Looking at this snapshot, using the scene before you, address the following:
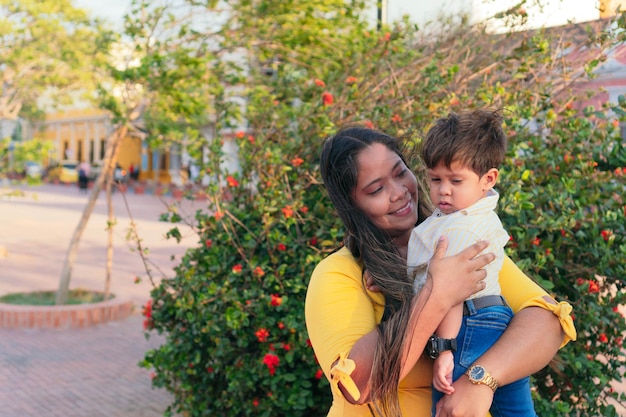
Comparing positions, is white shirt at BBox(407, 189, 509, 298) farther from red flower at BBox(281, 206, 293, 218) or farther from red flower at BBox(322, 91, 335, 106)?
red flower at BBox(322, 91, 335, 106)

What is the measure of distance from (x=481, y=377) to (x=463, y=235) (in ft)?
1.16

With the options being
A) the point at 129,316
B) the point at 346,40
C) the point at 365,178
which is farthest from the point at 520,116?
the point at 129,316

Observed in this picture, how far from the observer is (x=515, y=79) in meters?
4.76

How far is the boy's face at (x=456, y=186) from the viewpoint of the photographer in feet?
6.55

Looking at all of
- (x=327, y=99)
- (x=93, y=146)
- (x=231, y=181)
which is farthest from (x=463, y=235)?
(x=93, y=146)

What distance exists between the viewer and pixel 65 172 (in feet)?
148

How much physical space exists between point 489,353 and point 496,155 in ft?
1.72

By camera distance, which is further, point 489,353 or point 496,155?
point 496,155

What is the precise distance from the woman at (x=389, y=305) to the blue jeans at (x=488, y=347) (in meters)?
0.03

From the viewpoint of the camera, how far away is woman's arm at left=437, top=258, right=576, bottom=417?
1.83 metres

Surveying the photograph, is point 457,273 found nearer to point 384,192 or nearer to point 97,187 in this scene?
point 384,192

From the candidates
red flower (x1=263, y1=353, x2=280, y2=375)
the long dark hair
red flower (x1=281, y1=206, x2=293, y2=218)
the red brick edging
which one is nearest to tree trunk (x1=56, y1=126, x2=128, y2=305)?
the red brick edging

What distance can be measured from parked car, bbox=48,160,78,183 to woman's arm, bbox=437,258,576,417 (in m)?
45.4

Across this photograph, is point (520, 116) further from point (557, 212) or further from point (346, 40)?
point (346, 40)
